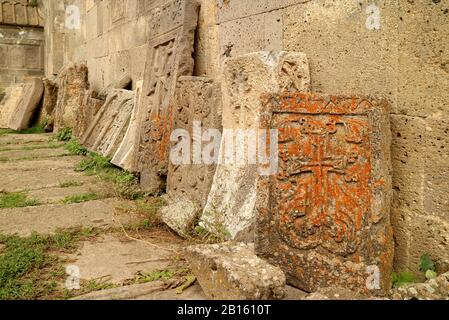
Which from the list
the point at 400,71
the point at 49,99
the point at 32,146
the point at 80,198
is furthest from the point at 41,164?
the point at 400,71

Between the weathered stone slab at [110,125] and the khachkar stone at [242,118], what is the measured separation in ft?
6.83

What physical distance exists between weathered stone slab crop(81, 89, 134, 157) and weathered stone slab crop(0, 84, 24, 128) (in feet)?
10.3

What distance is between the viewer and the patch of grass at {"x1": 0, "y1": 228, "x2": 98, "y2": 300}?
1.85 meters

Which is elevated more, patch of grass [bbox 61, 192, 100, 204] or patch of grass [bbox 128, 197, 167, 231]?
patch of grass [bbox 61, 192, 100, 204]

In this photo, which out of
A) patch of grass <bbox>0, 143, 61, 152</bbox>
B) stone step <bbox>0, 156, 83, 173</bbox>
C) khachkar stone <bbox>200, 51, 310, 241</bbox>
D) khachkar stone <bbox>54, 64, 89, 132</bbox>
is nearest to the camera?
khachkar stone <bbox>200, 51, 310, 241</bbox>

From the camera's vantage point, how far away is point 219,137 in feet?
9.39

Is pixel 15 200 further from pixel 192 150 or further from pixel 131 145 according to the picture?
pixel 192 150

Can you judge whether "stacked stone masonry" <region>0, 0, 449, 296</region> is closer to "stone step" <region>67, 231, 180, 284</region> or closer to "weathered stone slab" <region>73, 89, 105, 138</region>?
"stone step" <region>67, 231, 180, 284</region>

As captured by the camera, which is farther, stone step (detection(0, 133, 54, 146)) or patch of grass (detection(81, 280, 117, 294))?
stone step (detection(0, 133, 54, 146))

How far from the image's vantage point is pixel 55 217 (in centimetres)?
292

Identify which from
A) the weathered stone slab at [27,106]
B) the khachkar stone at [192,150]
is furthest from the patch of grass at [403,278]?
the weathered stone slab at [27,106]

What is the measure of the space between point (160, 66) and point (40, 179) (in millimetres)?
1523

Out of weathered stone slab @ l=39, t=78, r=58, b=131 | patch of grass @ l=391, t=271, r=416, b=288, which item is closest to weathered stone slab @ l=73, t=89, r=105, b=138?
weathered stone slab @ l=39, t=78, r=58, b=131

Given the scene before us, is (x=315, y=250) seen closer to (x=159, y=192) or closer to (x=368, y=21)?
(x=368, y=21)
